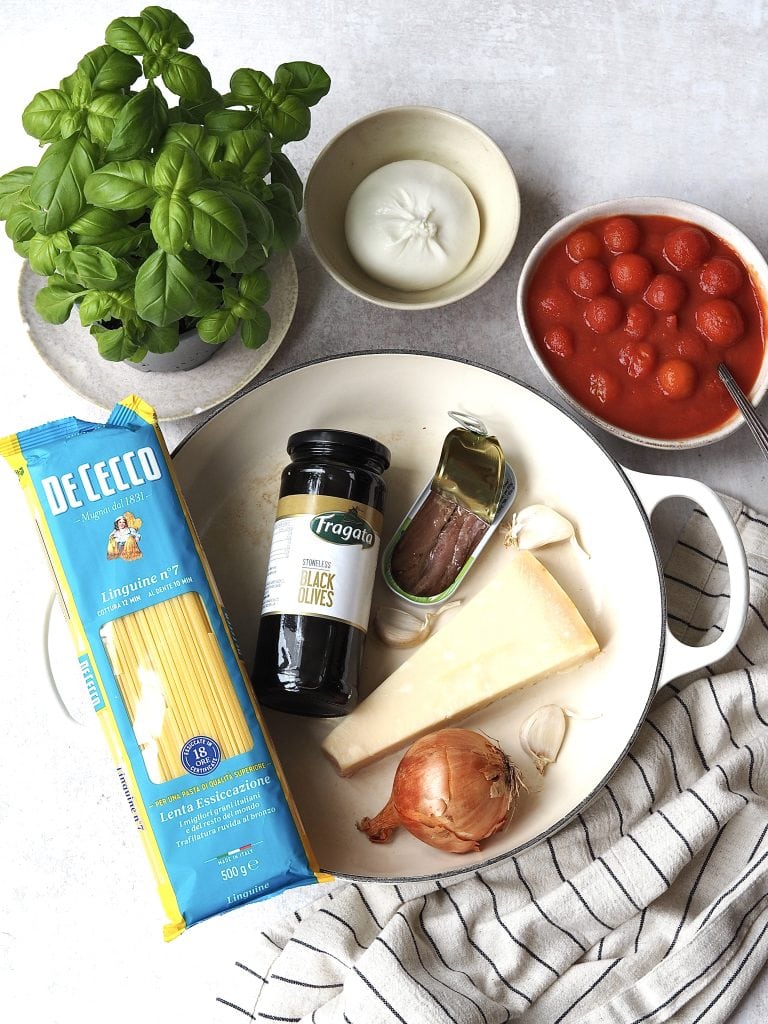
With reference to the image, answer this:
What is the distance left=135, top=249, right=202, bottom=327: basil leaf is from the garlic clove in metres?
0.64

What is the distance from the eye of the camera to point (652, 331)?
45.4 inches

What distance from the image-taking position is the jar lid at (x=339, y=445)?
1081 mm

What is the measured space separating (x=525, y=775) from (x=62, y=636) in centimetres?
62

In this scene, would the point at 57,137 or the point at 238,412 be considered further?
the point at 238,412

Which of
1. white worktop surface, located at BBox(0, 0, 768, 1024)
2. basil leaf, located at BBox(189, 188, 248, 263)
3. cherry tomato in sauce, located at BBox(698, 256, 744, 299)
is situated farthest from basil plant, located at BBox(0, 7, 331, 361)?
cherry tomato in sauce, located at BBox(698, 256, 744, 299)

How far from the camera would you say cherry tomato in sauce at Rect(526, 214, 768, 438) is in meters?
1.14

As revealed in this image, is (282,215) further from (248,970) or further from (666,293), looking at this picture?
(248,970)

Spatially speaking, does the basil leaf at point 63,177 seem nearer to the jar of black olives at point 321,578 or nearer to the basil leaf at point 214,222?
the basil leaf at point 214,222

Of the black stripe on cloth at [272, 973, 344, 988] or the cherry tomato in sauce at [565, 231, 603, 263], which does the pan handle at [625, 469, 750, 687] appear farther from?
the black stripe on cloth at [272, 973, 344, 988]

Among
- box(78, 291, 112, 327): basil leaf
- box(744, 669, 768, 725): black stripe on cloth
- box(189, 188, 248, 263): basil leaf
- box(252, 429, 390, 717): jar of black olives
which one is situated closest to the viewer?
box(189, 188, 248, 263): basil leaf

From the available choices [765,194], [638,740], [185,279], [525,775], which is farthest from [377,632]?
[765,194]

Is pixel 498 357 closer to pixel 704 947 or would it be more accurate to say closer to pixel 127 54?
pixel 127 54

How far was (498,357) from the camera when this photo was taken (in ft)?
4.19

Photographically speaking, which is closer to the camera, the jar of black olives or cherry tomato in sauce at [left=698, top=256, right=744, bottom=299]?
the jar of black olives
